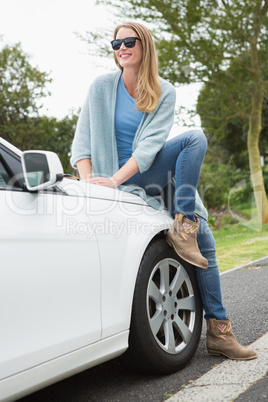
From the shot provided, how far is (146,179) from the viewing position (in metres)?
3.17

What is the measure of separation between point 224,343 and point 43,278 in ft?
4.68

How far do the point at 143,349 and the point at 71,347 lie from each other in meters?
0.54

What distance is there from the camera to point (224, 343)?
10.2ft

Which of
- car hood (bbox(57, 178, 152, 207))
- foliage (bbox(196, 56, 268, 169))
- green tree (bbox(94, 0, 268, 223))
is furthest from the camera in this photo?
foliage (bbox(196, 56, 268, 169))

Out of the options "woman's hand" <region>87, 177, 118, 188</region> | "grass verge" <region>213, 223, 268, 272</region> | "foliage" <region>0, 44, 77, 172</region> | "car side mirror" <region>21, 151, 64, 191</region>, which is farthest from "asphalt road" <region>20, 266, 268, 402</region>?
"foliage" <region>0, 44, 77, 172</region>

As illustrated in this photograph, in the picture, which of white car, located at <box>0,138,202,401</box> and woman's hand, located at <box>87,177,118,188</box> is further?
woman's hand, located at <box>87,177,118,188</box>

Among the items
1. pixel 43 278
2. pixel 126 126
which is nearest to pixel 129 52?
pixel 126 126

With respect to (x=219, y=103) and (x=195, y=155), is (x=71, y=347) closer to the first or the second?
(x=195, y=155)

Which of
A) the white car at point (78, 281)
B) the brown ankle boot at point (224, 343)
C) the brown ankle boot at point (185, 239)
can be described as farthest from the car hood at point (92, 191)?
the brown ankle boot at point (224, 343)

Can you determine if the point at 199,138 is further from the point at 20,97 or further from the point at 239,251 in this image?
the point at 20,97

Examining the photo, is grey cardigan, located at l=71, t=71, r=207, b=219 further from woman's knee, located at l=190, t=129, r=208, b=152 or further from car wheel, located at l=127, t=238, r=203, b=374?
car wheel, located at l=127, t=238, r=203, b=374

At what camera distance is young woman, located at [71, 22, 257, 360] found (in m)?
3.02

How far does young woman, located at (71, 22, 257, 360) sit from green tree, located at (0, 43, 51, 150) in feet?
60.3

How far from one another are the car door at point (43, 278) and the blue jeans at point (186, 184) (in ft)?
2.48
